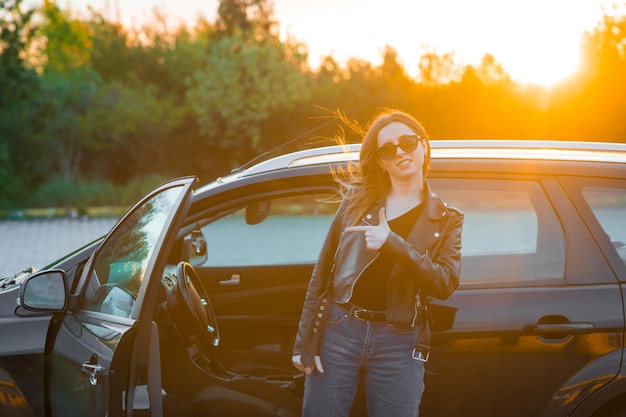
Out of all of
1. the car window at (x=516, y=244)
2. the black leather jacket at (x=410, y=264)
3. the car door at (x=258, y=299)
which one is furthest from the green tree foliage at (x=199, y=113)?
the black leather jacket at (x=410, y=264)

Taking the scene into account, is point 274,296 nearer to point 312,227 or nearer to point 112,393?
point 112,393

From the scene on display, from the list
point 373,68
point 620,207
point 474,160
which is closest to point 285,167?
point 474,160

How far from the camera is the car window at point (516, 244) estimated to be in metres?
3.16

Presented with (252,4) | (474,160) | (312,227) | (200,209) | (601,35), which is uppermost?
(252,4)

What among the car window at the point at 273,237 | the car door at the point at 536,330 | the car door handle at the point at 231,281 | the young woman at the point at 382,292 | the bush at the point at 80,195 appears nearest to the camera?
the young woman at the point at 382,292

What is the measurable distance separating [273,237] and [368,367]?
12.3m

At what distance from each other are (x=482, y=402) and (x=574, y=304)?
0.52m

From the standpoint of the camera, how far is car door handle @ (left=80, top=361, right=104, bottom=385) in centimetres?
279

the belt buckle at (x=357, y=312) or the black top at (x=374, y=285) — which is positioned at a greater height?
the black top at (x=374, y=285)

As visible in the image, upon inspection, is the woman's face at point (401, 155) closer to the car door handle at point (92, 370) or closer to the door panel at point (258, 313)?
the car door handle at point (92, 370)

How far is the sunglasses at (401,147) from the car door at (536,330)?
0.62 meters

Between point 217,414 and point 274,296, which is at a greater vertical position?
point 274,296

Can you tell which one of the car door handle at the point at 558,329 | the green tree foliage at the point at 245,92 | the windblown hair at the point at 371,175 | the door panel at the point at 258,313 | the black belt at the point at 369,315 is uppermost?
the green tree foliage at the point at 245,92

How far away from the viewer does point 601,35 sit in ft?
50.1
